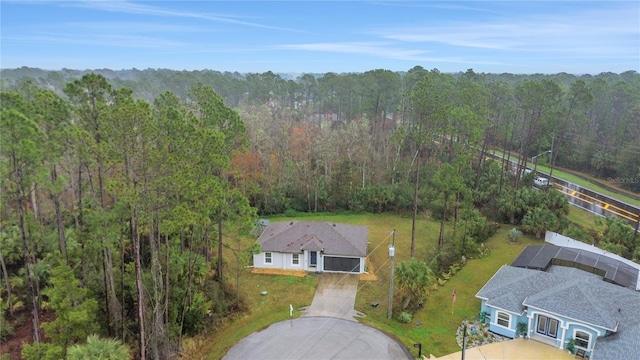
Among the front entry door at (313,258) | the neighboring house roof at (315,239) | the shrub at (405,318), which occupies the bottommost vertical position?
the shrub at (405,318)

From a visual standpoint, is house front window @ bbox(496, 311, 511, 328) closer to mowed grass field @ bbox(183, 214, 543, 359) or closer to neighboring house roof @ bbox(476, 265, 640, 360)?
neighboring house roof @ bbox(476, 265, 640, 360)

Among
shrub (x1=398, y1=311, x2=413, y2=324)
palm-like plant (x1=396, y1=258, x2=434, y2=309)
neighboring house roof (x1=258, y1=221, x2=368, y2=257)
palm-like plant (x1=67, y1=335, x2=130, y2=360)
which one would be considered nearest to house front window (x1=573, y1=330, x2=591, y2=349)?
palm-like plant (x1=396, y1=258, x2=434, y2=309)

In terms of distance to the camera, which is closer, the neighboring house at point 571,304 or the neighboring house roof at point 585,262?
the neighboring house at point 571,304

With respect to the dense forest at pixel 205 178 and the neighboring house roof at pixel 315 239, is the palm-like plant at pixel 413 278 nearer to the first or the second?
the neighboring house roof at pixel 315 239

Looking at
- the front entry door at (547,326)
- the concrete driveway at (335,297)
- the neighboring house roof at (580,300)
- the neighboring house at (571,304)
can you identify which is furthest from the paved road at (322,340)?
the front entry door at (547,326)

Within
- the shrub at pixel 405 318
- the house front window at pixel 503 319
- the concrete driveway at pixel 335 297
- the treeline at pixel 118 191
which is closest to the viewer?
the treeline at pixel 118 191

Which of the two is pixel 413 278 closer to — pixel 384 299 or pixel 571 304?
pixel 384 299

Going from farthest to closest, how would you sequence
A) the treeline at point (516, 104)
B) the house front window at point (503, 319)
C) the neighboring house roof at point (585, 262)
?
1. the treeline at point (516, 104)
2. the neighboring house roof at point (585, 262)
3. the house front window at point (503, 319)
